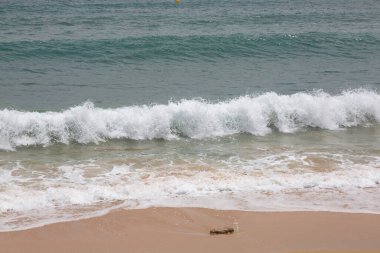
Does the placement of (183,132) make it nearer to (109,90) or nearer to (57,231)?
(109,90)

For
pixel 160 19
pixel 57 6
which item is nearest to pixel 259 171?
pixel 160 19

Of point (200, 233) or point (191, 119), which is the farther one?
point (191, 119)

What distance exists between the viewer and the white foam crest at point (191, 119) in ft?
37.9

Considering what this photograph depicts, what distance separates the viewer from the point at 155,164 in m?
9.62

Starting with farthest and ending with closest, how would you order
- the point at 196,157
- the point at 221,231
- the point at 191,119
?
the point at 191,119, the point at 196,157, the point at 221,231

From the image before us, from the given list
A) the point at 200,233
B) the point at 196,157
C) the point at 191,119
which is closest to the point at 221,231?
the point at 200,233

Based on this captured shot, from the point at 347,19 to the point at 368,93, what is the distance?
16.2 meters

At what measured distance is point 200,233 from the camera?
21.9 ft

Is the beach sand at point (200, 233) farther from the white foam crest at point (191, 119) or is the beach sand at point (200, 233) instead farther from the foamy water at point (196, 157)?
the white foam crest at point (191, 119)

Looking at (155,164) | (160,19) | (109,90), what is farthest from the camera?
(160,19)

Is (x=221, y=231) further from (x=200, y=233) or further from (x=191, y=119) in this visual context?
(x=191, y=119)

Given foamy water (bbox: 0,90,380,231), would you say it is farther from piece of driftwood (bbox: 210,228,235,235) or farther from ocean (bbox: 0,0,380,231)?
piece of driftwood (bbox: 210,228,235,235)

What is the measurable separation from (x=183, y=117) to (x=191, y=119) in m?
0.20

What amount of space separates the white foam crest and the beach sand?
458 centimetres
